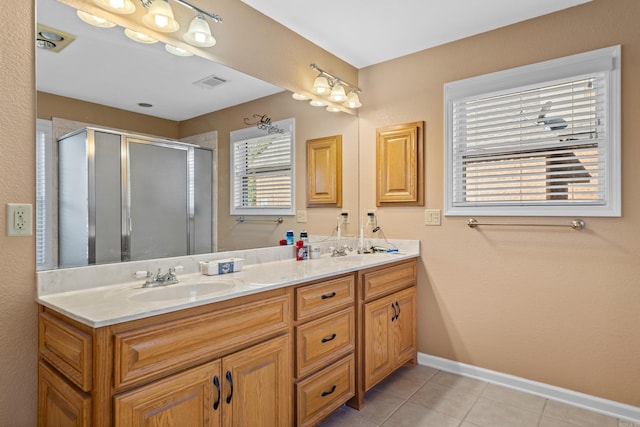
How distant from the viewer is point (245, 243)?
2242 millimetres

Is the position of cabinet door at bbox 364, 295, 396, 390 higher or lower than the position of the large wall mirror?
lower

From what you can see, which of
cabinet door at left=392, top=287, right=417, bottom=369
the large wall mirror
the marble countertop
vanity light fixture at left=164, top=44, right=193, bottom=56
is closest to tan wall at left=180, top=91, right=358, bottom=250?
the large wall mirror

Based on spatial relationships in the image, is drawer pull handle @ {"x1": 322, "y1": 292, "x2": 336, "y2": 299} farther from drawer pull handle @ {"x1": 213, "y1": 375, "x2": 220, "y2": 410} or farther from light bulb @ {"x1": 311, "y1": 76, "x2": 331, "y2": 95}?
light bulb @ {"x1": 311, "y1": 76, "x2": 331, "y2": 95}

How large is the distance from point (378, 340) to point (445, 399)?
54 centimetres

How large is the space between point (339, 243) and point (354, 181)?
0.54 m

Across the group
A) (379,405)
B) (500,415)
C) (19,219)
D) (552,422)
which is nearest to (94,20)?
(19,219)

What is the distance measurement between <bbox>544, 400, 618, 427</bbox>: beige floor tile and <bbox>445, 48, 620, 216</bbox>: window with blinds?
44.9 inches

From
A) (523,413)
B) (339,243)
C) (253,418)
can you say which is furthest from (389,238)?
(253,418)

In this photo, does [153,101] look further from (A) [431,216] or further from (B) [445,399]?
(B) [445,399]

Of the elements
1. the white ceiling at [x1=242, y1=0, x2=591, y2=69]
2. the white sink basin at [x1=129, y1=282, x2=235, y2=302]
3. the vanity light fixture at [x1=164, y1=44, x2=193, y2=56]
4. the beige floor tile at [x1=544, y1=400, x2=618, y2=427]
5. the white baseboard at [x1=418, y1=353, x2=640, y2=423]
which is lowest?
the beige floor tile at [x1=544, y1=400, x2=618, y2=427]

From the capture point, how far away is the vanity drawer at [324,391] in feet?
5.91

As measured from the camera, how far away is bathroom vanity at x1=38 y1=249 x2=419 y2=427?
1.16m

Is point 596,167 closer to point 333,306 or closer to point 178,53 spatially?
point 333,306

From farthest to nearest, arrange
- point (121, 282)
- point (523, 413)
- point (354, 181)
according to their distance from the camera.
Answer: point (354, 181)
point (523, 413)
point (121, 282)
